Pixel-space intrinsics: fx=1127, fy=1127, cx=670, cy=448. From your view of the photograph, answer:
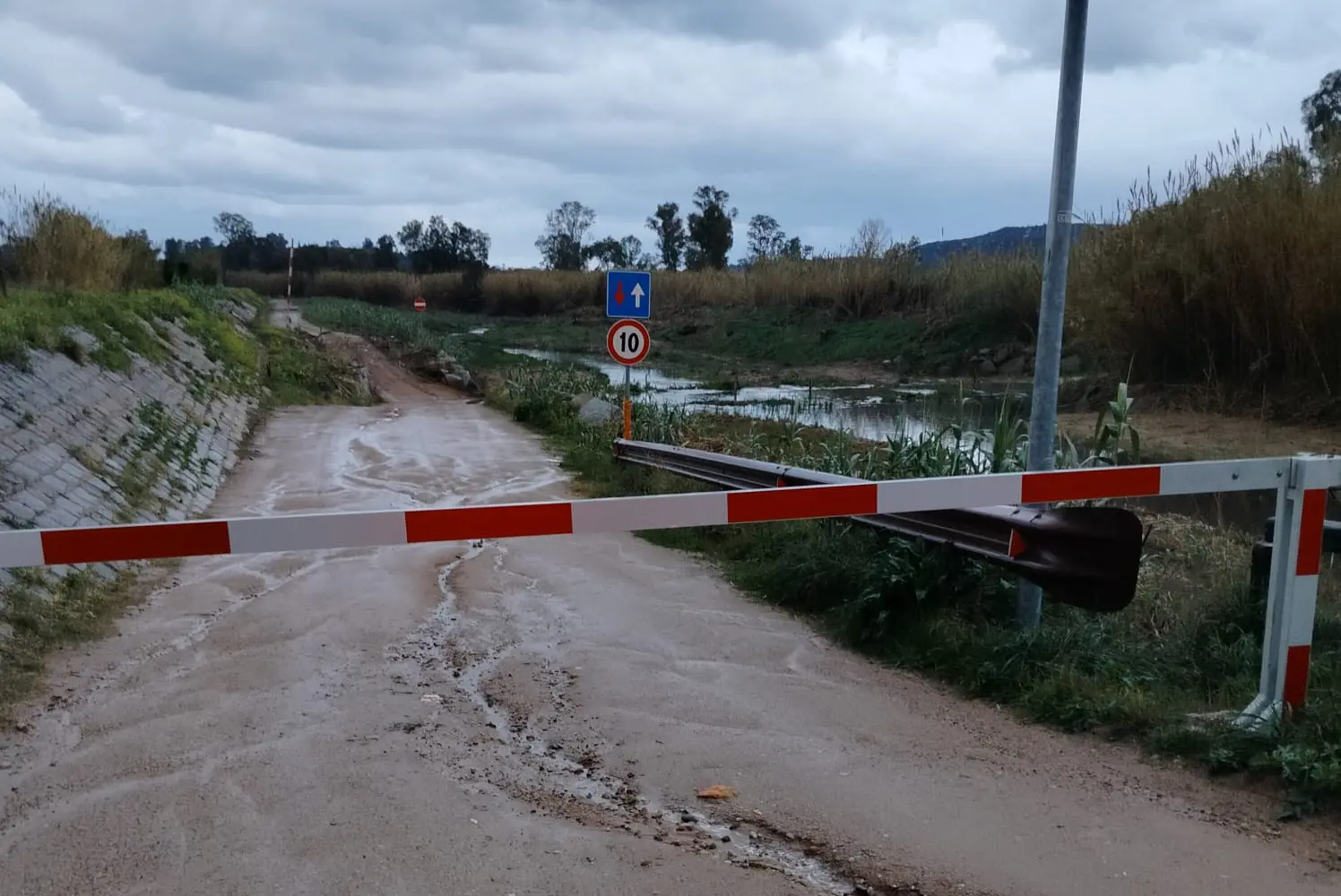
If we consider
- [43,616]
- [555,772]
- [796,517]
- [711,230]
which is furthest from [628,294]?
[711,230]

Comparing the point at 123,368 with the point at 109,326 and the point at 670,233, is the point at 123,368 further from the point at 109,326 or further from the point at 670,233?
the point at 670,233

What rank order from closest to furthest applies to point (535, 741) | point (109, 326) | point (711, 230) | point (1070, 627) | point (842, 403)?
point (535, 741) < point (1070, 627) < point (109, 326) < point (842, 403) < point (711, 230)

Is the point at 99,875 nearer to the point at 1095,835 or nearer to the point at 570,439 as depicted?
the point at 1095,835

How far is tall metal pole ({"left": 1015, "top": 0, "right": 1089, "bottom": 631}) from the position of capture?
5.54 metres

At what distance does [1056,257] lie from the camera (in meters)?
5.73

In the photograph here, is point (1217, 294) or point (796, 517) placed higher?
point (1217, 294)

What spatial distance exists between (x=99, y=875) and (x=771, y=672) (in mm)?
3315

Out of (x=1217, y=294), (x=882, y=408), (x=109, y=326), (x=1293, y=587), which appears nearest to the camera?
(x=1293, y=587)

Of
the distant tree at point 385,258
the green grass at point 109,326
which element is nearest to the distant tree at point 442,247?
the distant tree at point 385,258

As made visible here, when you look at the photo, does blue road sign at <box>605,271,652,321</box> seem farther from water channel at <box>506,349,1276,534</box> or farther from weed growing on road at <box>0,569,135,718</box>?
weed growing on road at <box>0,569,135,718</box>

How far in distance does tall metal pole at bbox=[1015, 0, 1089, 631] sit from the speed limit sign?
26.5 feet

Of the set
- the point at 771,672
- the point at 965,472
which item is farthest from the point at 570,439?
the point at 771,672

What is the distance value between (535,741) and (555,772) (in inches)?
14.9

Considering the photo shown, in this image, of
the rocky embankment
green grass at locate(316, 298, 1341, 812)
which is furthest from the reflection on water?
green grass at locate(316, 298, 1341, 812)
